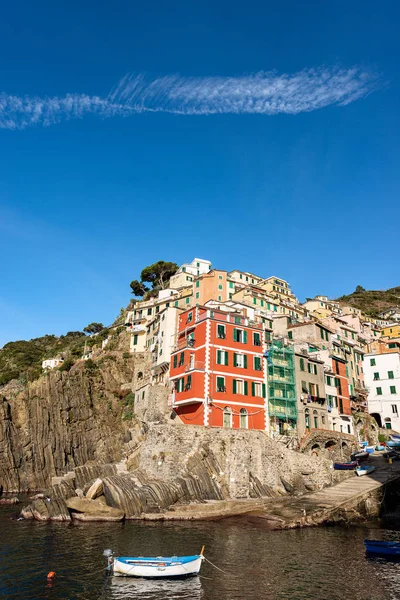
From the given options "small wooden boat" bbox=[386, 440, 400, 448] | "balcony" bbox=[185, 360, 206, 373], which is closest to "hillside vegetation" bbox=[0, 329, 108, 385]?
"balcony" bbox=[185, 360, 206, 373]

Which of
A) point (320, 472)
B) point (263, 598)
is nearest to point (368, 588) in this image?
point (263, 598)

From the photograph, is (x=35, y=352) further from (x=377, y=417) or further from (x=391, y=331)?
(x=391, y=331)

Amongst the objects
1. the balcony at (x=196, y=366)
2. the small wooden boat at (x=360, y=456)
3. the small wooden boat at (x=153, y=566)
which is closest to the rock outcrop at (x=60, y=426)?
the balcony at (x=196, y=366)

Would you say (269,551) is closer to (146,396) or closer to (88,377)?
(146,396)

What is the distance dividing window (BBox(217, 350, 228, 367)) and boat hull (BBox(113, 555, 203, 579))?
82.6 feet

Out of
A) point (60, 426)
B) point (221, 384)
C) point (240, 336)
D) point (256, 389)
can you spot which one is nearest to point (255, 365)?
point (256, 389)

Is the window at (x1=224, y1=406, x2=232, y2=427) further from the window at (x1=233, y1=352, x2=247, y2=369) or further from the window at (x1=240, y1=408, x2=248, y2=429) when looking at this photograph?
the window at (x1=233, y1=352, x2=247, y2=369)

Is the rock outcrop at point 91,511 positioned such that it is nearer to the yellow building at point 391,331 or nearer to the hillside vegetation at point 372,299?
the yellow building at point 391,331

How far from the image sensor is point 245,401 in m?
46.7

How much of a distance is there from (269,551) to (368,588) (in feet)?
23.5

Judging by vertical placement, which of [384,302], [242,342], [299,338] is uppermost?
[384,302]

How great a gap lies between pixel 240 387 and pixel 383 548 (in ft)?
75.5

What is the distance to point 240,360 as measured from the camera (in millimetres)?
48156

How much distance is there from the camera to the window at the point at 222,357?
1820 inches
